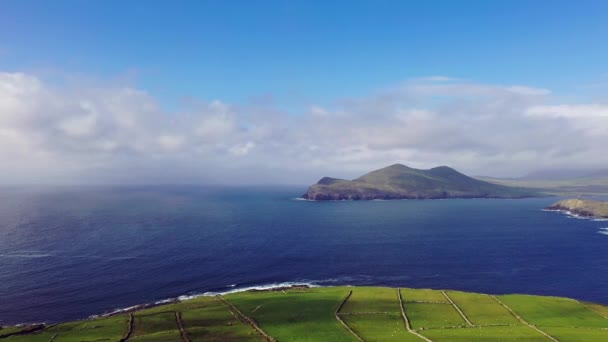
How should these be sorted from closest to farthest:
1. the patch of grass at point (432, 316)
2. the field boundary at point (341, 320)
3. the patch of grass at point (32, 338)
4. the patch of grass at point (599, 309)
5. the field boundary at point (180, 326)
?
the field boundary at point (180, 326)
the patch of grass at point (32, 338)
the field boundary at point (341, 320)
the patch of grass at point (432, 316)
the patch of grass at point (599, 309)

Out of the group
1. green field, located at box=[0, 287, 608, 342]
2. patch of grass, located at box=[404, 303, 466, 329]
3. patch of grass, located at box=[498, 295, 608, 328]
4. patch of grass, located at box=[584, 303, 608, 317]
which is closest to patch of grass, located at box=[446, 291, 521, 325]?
green field, located at box=[0, 287, 608, 342]

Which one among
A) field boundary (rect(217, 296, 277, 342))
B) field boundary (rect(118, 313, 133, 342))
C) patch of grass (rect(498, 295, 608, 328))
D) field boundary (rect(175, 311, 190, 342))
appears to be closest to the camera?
field boundary (rect(175, 311, 190, 342))

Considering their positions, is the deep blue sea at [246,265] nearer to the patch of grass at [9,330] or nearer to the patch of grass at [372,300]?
the patch of grass at [9,330]

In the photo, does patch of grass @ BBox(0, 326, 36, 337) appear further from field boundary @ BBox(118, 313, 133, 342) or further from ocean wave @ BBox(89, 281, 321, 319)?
field boundary @ BBox(118, 313, 133, 342)

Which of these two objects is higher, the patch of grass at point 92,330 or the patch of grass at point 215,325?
the patch of grass at point 215,325

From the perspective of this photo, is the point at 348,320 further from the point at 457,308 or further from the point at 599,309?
the point at 599,309

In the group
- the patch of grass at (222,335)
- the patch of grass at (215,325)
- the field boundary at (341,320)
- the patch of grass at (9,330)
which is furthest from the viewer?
the patch of grass at (9,330)

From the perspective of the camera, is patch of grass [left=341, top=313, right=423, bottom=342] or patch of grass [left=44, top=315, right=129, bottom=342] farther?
patch of grass [left=44, top=315, right=129, bottom=342]

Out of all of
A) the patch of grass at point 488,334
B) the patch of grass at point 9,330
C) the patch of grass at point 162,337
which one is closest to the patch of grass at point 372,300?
the patch of grass at point 488,334

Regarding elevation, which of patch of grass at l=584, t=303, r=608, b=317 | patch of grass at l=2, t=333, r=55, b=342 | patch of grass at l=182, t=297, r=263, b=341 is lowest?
patch of grass at l=2, t=333, r=55, b=342
